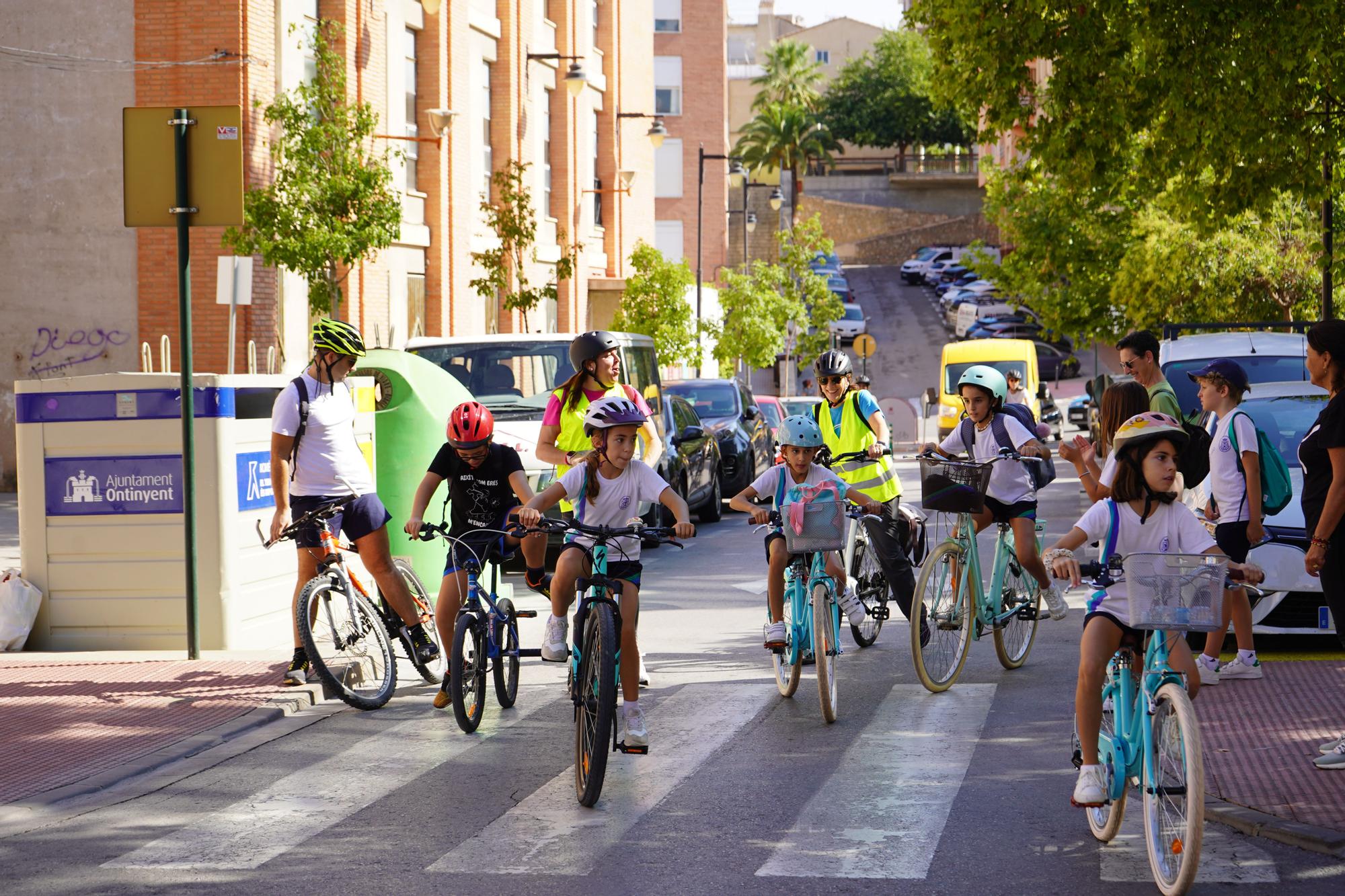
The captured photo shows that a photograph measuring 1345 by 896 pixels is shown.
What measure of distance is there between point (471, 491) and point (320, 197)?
13.4 m

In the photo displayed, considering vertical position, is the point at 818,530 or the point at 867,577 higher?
the point at 818,530

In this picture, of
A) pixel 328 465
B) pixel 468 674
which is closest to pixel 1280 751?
pixel 468 674

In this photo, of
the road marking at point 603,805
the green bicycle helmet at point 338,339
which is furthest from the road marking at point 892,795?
the green bicycle helmet at point 338,339

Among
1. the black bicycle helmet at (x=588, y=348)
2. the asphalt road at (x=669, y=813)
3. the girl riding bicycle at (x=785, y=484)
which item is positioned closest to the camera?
the asphalt road at (x=669, y=813)

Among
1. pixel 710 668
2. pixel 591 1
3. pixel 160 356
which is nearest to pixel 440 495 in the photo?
pixel 710 668

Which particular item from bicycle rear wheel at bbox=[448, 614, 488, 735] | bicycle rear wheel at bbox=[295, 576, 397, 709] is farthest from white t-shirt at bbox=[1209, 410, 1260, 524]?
bicycle rear wheel at bbox=[295, 576, 397, 709]

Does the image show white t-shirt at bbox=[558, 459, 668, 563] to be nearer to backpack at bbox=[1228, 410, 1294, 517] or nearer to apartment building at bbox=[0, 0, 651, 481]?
backpack at bbox=[1228, 410, 1294, 517]

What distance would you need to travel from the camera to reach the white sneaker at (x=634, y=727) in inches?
287

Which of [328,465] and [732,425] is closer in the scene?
[328,465]

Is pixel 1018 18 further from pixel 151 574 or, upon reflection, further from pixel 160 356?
pixel 160 356

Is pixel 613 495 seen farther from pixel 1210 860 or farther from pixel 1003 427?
pixel 1210 860

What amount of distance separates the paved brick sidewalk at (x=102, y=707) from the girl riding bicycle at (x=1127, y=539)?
170 inches

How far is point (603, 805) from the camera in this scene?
682 centimetres

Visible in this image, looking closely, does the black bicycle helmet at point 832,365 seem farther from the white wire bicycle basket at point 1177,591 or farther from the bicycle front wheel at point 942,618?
the white wire bicycle basket at point 1177,591
